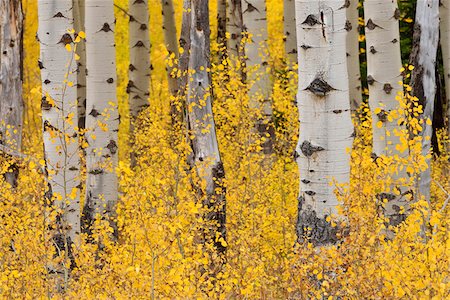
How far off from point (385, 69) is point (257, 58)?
4.64m

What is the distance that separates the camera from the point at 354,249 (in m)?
5.55

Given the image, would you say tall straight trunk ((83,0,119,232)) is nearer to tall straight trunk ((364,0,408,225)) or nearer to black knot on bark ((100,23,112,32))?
black knot on bark ((100,23,112,32))

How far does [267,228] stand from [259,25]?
432 centimetres

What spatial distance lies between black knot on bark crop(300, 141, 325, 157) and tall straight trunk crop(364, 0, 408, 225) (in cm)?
252

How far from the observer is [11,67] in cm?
1117

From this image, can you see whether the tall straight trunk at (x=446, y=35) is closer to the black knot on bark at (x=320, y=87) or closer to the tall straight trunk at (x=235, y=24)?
the tall straight trunk at (x=235, y=24)

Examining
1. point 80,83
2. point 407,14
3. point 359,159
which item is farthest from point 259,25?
point 359,159

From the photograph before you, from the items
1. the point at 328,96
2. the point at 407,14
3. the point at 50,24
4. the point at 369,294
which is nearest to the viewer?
the point at 369,294

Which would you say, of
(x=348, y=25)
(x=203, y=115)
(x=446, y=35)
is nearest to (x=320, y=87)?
(x=203, y=115)

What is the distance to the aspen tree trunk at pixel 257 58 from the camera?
40.9 feet

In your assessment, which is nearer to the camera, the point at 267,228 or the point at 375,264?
the point at 375,264

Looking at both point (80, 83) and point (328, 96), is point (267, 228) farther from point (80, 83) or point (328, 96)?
point (80, 83)

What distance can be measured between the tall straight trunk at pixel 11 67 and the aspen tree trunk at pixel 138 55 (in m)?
3.04

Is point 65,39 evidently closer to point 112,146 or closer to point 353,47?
point 112,146
